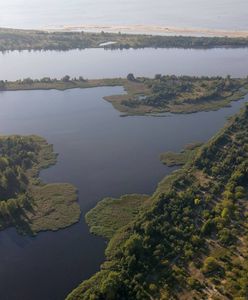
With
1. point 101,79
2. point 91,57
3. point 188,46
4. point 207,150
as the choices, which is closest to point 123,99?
point 101,79

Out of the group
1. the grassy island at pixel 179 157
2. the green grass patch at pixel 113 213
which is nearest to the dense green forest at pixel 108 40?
the grassy island at pixel 179 157

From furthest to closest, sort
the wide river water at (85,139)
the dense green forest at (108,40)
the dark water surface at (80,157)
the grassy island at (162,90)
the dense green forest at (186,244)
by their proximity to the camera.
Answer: the dense green forest at (108,40)
the grassy island at (162,90)
the wide river water at (85,139)
the dark water surface at (80,157)
the dense green forest at (186,244)

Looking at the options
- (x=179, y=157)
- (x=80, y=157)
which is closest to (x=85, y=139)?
(x=80, y=157)

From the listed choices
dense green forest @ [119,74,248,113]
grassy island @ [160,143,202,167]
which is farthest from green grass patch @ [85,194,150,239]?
dense green forest @ [119,74,248,113]

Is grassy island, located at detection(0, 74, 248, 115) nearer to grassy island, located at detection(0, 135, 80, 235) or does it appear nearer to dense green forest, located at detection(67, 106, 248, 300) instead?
grassy island, located at detection(0, 135, 80, 235)

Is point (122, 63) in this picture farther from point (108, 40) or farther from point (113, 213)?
point (113, 213)

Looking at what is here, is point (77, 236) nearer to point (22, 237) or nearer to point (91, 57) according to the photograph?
point (22, 237)

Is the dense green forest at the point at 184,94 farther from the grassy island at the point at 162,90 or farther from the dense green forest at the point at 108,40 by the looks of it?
the dense green forest at the point at 108,40
